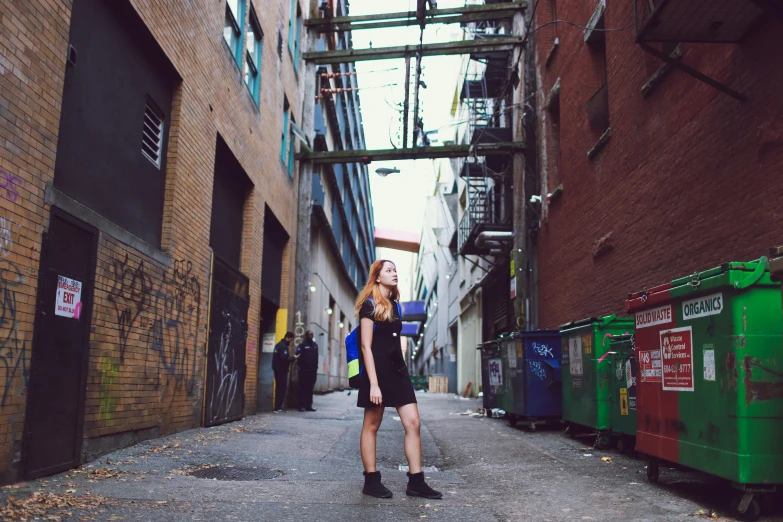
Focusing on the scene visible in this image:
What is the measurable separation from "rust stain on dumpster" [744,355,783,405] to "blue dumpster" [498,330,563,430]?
6.54 m

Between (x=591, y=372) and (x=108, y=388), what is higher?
(x=591, y=372)

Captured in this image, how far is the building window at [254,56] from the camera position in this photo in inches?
529

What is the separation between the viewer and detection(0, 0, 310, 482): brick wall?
4.93 meters

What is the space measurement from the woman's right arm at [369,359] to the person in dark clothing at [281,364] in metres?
10.1

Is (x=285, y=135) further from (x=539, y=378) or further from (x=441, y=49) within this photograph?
(x=539, y=378)

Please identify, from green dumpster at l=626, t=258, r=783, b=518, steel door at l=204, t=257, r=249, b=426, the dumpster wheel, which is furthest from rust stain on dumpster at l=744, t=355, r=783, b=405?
steel door at l=204, t=257, r=249, b=426

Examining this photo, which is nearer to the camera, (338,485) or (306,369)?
(338,485)

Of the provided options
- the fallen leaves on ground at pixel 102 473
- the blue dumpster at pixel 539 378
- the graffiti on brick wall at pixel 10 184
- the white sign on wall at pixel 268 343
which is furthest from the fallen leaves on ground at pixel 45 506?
the white sign on wall at pixel 268 343

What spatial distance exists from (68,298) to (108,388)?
4.29ft

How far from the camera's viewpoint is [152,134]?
8.54 metres

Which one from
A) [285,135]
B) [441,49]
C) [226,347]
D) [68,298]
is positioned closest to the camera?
[68,298]

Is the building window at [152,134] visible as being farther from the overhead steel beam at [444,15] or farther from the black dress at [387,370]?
the overhead steel beam at [444,15]

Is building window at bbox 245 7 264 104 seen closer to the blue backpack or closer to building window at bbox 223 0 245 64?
building window at bbox 223 0 245 64

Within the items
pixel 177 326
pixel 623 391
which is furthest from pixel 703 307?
pixel 177 326
